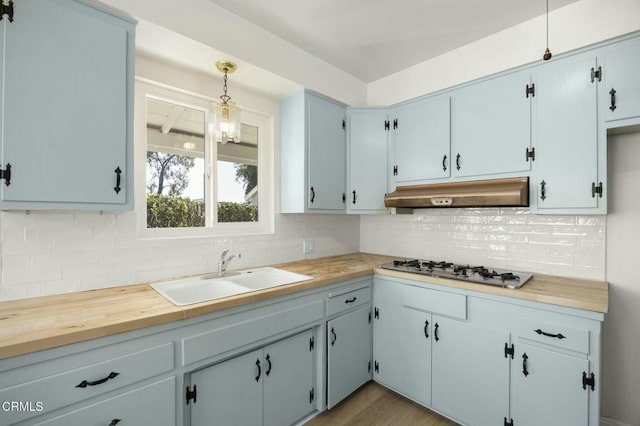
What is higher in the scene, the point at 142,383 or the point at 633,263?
the point at 633,263

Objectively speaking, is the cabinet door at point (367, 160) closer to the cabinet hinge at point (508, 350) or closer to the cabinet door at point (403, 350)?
the cabinet door at point (403, 350)

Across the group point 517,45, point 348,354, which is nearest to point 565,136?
point 517,45

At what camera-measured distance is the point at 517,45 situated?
2.21 meters

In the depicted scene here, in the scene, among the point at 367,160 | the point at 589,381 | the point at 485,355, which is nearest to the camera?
the point at 589,381

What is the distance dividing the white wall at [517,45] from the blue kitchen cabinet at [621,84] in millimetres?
250

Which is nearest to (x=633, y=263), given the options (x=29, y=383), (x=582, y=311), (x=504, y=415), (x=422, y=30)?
(x=582, y=311)

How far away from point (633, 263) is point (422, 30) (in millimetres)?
2130

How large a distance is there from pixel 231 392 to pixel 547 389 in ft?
5.69

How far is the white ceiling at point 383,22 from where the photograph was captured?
196cm

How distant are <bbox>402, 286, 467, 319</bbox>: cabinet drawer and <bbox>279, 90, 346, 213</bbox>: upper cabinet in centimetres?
97

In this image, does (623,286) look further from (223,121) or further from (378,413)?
(223,121)

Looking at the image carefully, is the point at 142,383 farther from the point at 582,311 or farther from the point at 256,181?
the point at 582,311

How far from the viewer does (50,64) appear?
4.38 ft

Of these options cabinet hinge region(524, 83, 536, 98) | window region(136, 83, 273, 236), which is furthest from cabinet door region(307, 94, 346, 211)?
cabinet hinge region(524, 83, 536, 98)
